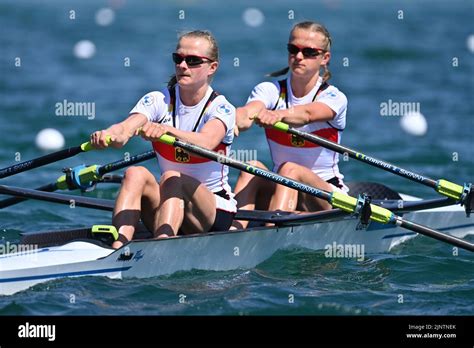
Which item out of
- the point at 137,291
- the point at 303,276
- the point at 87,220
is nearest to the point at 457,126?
the point at 87,220

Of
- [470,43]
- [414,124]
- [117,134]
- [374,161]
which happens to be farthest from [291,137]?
[470,43]

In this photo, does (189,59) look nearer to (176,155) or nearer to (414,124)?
(176,155)

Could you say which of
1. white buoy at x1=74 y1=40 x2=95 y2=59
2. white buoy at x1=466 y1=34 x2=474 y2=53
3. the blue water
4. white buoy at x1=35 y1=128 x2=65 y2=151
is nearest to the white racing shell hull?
the blue water

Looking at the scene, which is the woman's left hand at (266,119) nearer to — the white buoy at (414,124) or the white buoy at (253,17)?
the white buoy at (414,124)

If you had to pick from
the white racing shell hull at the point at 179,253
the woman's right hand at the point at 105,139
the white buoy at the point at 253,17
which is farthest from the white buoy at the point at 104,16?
the woman's right hand at the point at 105,139

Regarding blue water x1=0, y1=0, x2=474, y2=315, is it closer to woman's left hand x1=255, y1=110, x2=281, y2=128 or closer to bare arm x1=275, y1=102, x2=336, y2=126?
woman's left hand x1=255, y1=110, x2=281, y2=128

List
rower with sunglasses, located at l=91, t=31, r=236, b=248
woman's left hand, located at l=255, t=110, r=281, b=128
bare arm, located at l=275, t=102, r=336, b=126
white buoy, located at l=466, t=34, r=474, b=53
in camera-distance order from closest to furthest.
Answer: rower with sunglasses, located at l=91, t=31, r=236, b=248, woman's left hand, located at l=255, t=110, r=281, b=128, bare arm, located at l=275, t=102, r=336, b=126, white buoy, located at l=466, t=34, r=474, b=53

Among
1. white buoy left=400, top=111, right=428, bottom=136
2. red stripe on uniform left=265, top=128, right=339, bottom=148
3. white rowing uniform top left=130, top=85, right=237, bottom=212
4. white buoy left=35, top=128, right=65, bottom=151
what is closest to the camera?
white rowing uniform top left=130, top=85, right=237, bottom=212

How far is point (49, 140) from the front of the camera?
1495 centimetres

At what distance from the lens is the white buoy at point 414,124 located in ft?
54.9

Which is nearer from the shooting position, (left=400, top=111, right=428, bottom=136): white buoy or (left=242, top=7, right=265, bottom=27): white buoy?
(left=400, top=111, right=428, bottom=136): white buoy

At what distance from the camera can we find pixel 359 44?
27875 mm

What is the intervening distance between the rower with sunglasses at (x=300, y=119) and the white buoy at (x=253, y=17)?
984 inches

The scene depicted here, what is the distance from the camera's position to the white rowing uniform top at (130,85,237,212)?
7945mm
